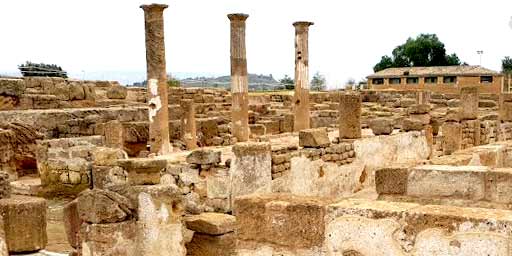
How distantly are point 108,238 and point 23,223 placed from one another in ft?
2.98

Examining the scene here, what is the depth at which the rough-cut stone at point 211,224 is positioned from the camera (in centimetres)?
636

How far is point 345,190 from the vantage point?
1101cm

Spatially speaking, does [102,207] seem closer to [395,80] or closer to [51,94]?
[51,94]

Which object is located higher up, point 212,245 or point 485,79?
point 485,79

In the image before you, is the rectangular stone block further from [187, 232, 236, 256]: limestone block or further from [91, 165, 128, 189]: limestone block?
[91, 165, 128, 189]: limestone block

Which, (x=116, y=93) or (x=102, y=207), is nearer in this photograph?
(x=102, y=207)

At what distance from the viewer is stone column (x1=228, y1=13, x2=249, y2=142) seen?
1677 cm

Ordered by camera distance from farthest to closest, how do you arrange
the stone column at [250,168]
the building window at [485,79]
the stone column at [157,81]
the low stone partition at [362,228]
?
the building window at [485,79]
the stone column at [157,81]
the stone column at [250,168]
the low stone partition at [362,228]

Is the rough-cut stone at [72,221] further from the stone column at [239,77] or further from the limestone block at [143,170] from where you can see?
the stone column at [239,77]

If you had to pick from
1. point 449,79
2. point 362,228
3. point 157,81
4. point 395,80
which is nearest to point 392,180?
point 362,228

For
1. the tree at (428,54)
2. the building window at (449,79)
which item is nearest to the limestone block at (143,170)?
the building window at (449,79)

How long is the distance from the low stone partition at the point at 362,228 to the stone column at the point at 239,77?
13.0 metres

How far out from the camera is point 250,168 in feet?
29.4

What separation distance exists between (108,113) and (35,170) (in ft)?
10.7
